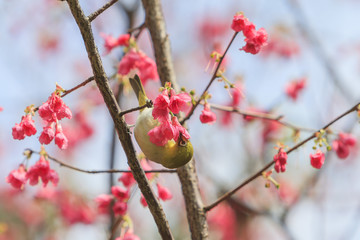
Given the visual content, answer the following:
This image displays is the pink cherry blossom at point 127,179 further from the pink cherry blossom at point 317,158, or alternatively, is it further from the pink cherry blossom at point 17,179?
the pink cherry blossom at point 317,158

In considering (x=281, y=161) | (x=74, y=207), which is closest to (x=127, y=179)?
(x=281, y=161)

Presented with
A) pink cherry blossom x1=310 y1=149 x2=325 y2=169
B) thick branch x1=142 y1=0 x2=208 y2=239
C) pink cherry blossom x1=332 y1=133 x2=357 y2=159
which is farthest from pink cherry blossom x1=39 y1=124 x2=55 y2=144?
pink cherry blossom x1=332 y1=133 x2=357 y2=159

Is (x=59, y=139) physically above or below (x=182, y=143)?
above

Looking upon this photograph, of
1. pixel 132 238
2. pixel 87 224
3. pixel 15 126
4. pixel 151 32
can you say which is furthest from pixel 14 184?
pixel 87 224

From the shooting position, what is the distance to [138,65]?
2234mm

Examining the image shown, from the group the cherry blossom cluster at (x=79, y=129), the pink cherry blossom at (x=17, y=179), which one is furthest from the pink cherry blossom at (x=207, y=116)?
the cherry blossom cluster at (x=79, y=129)

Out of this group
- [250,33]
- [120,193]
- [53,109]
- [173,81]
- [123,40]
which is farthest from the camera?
[123,40]

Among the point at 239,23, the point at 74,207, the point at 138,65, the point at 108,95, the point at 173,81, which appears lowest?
the point at 108,95

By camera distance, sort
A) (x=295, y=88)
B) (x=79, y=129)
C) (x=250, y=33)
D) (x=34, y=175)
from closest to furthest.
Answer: (x=250, y=33) → (x=34, y=175) → (x=295, y=88) → (x=79, y=129)

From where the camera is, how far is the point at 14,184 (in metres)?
1.96

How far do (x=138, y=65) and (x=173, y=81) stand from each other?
0.21 meters

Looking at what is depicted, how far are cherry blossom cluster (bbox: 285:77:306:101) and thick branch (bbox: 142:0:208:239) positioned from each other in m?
1.55

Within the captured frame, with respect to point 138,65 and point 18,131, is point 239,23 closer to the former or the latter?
point 138,65

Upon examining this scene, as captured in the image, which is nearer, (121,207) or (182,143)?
(182,143)
